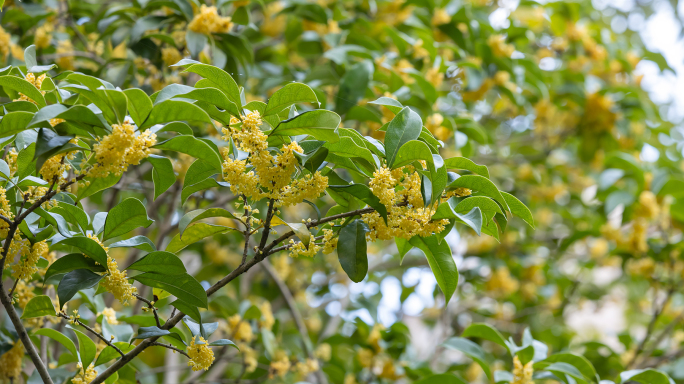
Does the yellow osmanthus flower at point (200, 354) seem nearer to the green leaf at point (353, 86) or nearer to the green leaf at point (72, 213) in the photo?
the green leaf at point (72, 213)

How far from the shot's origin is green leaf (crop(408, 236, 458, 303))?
45.4 inches

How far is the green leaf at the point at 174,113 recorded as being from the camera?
0.95 metres

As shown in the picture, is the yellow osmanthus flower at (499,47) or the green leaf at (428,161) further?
the yellow osmanthus flower at (499,47)

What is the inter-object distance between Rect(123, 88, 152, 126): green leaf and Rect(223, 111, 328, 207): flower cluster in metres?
0.16

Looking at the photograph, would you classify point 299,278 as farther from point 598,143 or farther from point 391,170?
point 391,170

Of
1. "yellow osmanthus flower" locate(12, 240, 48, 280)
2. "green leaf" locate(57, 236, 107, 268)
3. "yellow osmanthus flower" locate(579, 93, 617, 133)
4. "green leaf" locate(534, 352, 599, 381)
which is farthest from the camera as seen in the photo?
"yellow osmanthus flower" locate(579, 93, 617, 133)

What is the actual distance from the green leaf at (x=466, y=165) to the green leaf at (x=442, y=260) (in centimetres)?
17

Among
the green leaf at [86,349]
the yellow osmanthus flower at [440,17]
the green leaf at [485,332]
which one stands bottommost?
the green leaf at [485,332]

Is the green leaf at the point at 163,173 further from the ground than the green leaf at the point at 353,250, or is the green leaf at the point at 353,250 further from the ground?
the green leaf at the point at 163,173

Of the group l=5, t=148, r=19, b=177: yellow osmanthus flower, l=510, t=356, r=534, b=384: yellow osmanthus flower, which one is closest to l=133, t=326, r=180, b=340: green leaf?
l=5, t=148, r=19, b=177: yellow osmanthus flower

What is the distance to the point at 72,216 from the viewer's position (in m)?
1.15

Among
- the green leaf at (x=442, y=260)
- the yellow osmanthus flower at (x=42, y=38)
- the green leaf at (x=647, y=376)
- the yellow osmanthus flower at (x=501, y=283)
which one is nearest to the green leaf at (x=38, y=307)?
the green leaf at (x=442, y=260)

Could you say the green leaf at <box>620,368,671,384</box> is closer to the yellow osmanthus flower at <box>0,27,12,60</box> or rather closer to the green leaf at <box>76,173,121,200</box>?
the green leaf at <box>76,173,121,200</box>

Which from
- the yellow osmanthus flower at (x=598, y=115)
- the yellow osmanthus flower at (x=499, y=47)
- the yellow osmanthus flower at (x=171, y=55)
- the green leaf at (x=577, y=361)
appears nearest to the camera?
the green leaf at (x=577, y=361)
